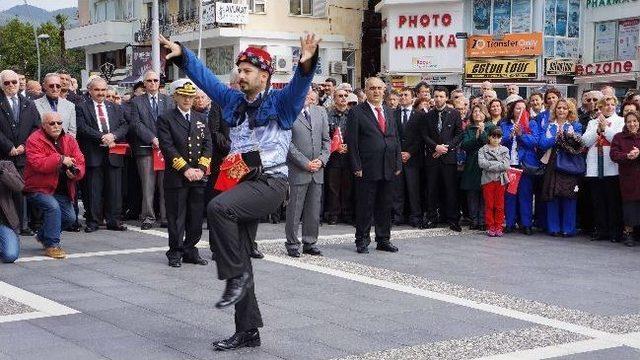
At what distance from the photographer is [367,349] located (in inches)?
243

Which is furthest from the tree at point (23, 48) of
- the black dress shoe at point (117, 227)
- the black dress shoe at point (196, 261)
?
the black dress shoe at point (196, 261)

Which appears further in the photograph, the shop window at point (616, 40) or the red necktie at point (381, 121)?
the shop window at point (616, 40)

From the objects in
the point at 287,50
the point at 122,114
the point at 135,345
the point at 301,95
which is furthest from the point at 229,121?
the point at 287,50

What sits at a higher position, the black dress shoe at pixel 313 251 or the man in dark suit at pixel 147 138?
the man in dark suit at pixel 147 138

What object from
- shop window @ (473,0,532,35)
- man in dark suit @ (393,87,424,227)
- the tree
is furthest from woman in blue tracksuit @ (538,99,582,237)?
the tree

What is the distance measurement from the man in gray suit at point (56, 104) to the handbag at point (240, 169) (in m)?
6.90

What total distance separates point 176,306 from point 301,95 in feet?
8.02

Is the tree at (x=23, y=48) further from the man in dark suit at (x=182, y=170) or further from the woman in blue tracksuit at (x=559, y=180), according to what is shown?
the man in dark suit at (x=182, y=170)

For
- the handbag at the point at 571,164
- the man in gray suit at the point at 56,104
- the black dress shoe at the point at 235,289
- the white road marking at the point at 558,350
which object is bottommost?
the white road marking at the point at 558,350

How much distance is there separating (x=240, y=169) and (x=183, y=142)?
12.3 ft

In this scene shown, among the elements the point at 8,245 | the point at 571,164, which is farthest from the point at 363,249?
the point at 8,245

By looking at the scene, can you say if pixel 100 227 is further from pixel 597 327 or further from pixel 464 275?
pixel 597 327

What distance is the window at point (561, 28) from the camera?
1423 inches

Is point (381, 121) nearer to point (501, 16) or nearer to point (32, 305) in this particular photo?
point (32, 305)
